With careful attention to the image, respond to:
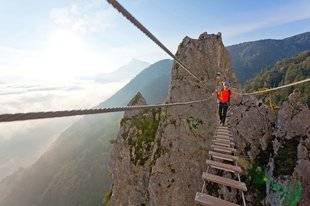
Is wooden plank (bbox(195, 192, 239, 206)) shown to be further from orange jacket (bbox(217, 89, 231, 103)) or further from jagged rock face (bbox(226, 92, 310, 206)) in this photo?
jagged rock face (bbox(226, 92, 310, 206))

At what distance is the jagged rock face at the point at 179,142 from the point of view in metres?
30.0

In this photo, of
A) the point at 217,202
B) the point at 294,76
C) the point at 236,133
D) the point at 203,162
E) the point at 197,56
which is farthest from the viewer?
the point at 294,76

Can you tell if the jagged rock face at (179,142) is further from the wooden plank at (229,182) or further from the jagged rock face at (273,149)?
the wooden plank at (229,182)

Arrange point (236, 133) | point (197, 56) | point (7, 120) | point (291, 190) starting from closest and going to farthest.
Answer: point (7, 120), point (291, 190), point (236, 133), point (197, 56)

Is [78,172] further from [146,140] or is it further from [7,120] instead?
[7,120]

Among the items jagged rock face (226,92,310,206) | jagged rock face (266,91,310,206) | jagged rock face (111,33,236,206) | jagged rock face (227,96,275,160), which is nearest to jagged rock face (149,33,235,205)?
jagged rock face (111,33,236,206)

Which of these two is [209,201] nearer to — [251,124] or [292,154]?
[292,154]

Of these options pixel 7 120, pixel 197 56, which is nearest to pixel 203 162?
pixel 197 56

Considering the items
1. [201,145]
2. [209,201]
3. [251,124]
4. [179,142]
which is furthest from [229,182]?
[251,124]

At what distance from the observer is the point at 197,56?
39312mm

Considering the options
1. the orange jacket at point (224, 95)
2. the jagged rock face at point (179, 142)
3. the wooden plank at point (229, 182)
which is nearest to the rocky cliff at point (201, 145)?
the jagged rock face at point (179, 142)

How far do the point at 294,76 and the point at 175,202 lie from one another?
18992cm

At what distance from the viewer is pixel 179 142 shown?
31969 millimetres

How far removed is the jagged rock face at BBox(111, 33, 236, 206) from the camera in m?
30.0
